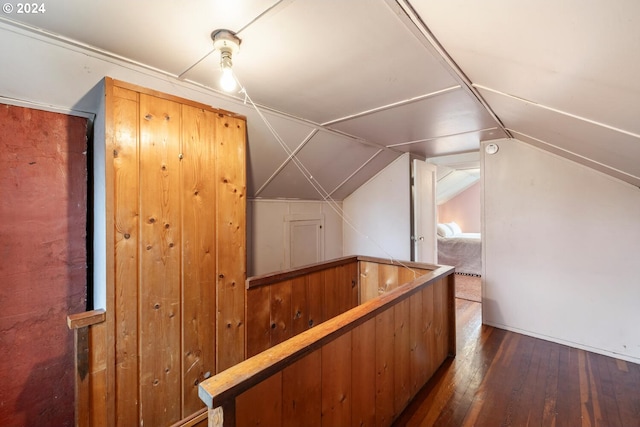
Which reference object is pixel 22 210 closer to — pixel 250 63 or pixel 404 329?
pixel 250 63

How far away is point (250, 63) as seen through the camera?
1332 mm

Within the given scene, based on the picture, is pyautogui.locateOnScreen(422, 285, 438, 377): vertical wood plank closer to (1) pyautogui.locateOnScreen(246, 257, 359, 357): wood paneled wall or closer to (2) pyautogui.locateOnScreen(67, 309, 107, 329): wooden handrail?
(1) pyautogui.locateOnScreen(246, 257, 359, 357): wood paneled wall

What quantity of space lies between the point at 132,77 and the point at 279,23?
34.7 inches

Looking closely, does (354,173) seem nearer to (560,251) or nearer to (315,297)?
(315,297)

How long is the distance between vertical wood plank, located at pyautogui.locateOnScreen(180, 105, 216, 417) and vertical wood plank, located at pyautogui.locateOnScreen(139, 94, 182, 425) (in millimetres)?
38

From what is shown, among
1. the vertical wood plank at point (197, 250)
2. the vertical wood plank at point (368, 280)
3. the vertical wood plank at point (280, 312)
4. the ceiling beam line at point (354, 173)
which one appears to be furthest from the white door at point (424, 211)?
the vertical wood plank at point (197, 250)

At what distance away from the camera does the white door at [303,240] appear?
3.16 m

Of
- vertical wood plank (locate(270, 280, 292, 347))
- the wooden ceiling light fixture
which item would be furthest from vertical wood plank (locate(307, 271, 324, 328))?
the wooden ceiling light fixture

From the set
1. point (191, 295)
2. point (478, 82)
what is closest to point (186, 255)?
point (191, 295)

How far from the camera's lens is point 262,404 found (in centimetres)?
90

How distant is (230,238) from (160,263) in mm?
414

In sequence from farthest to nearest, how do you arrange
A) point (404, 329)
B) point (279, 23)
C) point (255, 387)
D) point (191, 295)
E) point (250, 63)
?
point (404, 329) < point (191, 295) < point (250, 63) < point (279, 23) < point (255, 387)

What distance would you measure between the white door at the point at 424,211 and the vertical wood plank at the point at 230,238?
7.69 feet

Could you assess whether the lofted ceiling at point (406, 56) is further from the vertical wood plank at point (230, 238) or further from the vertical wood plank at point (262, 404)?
the vertical wood plank at point (262, 404)
